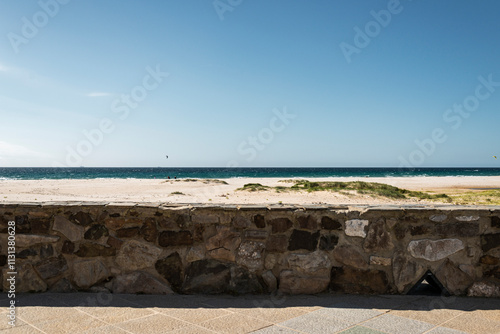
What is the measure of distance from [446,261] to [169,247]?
9.06 feet

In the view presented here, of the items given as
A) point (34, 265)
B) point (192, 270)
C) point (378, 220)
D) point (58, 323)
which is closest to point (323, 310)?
point (378, 220)

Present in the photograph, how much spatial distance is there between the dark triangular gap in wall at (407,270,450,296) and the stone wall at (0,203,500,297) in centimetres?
5

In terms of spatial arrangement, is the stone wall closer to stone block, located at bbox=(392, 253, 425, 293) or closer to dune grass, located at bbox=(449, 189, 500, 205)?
stone block, located at bbox=(392, 253, 425, 293)

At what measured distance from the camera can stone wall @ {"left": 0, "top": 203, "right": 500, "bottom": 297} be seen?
401 centimetres

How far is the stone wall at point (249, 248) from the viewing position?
4.01 meters

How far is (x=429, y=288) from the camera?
4.20 m

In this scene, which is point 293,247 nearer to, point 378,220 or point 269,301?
point 269,301

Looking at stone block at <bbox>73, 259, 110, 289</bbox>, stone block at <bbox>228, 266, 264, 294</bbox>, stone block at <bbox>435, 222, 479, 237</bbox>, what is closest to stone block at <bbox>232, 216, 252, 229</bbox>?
stone block at <bbox>228, 266, 264, 294</bbox>

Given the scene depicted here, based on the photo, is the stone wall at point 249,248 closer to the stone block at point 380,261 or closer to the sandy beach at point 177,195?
the stone block at point 380,261

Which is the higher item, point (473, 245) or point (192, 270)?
point (473, 245)

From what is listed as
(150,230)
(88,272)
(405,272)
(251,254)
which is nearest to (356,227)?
(405,272)

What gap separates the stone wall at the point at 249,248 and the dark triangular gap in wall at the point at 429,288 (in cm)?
5

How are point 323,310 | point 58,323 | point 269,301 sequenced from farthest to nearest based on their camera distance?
point 269,301, point 323,310, point 58,323

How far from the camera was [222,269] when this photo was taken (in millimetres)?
4098
